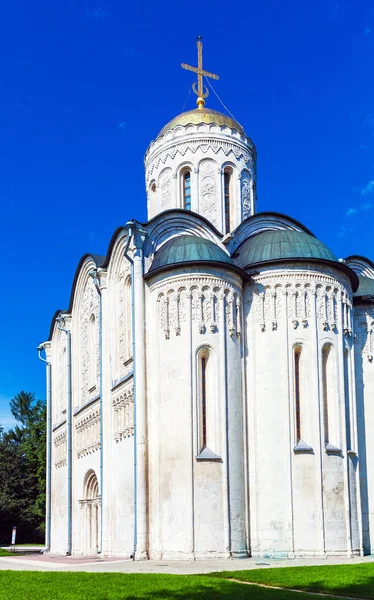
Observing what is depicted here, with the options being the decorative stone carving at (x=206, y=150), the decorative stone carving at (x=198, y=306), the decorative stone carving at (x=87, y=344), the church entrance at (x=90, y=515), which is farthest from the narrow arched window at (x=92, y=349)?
the decorative stone carving at (x=198, y=306)

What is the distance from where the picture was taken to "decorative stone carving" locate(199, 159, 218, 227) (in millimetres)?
28109

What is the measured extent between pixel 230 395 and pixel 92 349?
27.0ft

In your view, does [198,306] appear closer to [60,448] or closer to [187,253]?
[187,253]

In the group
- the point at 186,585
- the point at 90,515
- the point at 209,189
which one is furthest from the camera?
the point at 209,189

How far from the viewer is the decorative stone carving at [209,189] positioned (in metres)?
28.1

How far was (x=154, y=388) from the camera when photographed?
877 inches

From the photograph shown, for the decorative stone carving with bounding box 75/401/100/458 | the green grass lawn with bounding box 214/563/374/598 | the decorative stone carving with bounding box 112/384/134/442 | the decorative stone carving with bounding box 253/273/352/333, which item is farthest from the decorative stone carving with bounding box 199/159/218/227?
the green grass lawn with bounding box 214/563/374/598

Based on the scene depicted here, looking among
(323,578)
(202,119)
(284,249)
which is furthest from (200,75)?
(323,578)

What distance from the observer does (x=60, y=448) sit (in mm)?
33125

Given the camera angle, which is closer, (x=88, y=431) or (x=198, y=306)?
(x=198, y=306)

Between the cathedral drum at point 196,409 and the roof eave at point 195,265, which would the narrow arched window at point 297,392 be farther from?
the roof eave at point 195,265

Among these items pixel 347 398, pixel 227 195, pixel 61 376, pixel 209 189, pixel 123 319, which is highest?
pixel 209 189

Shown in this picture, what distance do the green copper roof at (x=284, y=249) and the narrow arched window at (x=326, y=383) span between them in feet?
9.26

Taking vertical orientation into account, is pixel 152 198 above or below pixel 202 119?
below
